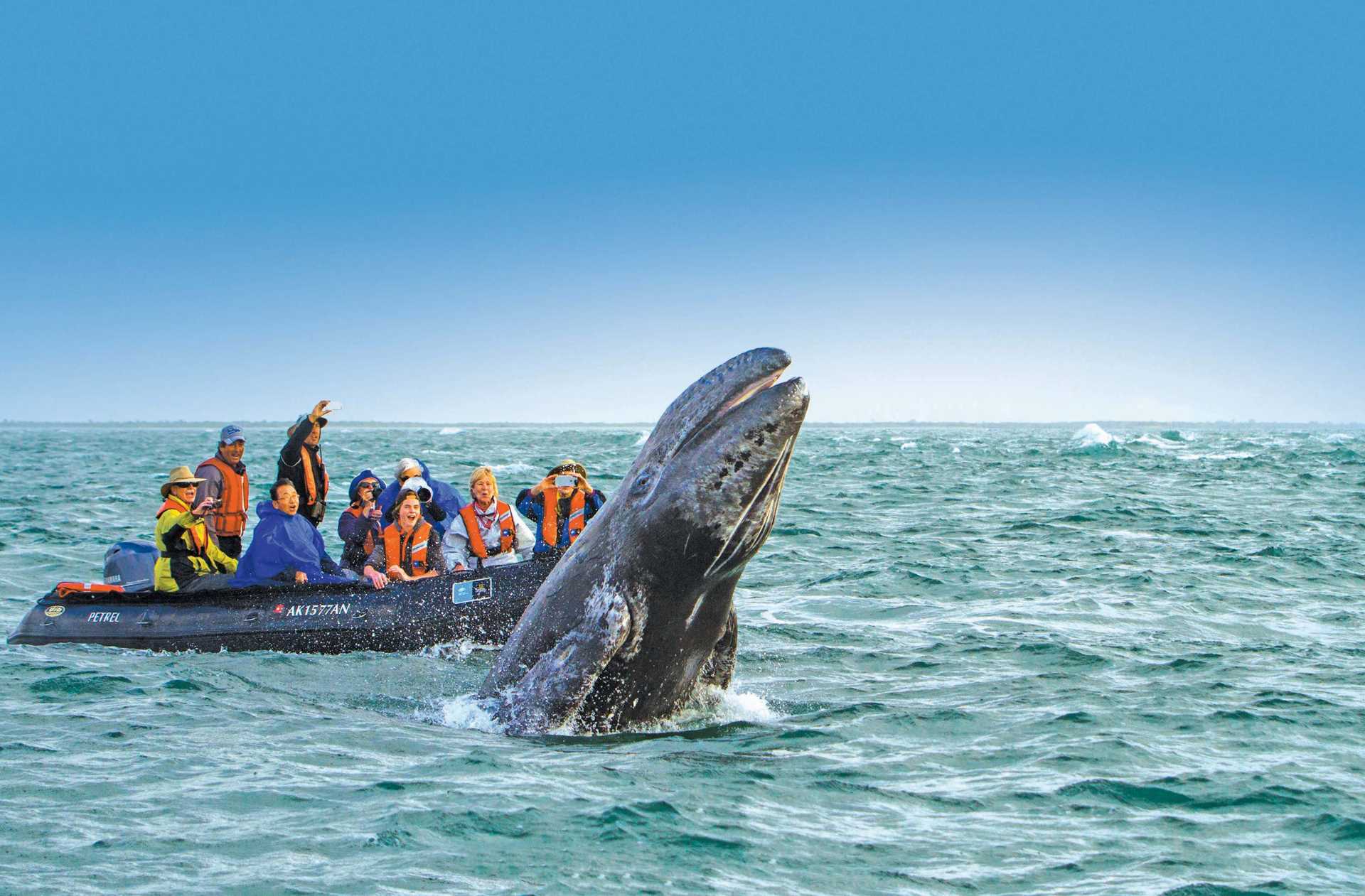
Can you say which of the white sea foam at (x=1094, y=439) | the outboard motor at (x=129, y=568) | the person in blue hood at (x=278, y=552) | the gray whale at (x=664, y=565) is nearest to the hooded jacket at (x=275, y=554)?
the person in blue hood at (x=278, y=552)

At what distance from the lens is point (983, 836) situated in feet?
20.2

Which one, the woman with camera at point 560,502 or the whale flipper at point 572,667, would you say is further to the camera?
the woman with camera at point 560,502

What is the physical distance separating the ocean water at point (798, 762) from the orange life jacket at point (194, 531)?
1.55 metres

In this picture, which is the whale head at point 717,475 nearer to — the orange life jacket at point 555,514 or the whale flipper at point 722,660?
the whale flipper at point 722,660

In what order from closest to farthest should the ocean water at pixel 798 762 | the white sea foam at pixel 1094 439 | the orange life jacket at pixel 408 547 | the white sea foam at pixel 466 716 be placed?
the ocean water at pixel 798 762 < the white sea foam at pixel 466 716 < the orange life jacket at pixel 408 547 < the white sea foam at pixel 1094 439

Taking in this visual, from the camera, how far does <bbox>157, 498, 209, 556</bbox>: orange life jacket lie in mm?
12742

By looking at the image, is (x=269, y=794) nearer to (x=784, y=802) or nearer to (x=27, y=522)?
(x=784, y=802)

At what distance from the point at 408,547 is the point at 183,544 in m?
2.25

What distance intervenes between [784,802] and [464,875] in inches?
71.6

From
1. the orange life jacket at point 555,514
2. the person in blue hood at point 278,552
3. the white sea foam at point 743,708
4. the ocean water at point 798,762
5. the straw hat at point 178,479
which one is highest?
the straw hat at point 178,479

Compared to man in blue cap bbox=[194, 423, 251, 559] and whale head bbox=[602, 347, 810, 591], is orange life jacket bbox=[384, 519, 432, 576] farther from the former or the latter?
whale head bbox=[602, 347, 810, 591]

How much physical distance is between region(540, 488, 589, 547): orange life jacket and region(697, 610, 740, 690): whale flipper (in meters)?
4.59

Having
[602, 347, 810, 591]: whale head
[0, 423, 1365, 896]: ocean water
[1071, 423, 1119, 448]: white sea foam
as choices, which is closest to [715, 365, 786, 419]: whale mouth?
[602, 347, 810, 591]: whale head

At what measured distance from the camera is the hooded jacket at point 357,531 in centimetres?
1388
